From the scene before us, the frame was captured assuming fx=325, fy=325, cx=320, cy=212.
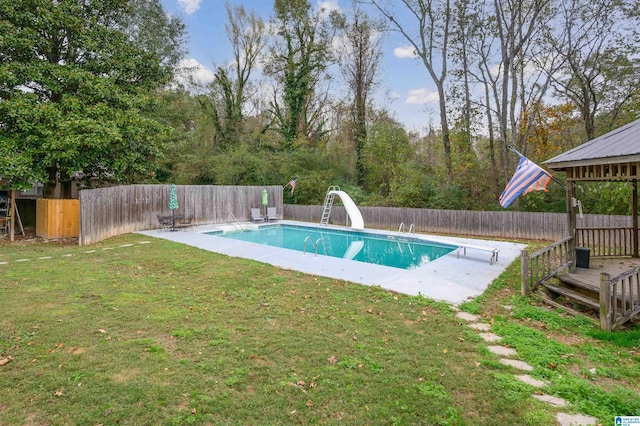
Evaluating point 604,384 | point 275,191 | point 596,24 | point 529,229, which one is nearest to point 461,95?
point 596,24

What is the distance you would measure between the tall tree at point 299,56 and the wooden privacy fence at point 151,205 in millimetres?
6093

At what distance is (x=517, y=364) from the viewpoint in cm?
323

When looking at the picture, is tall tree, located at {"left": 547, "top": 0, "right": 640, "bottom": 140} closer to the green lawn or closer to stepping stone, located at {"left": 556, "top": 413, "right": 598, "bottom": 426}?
the green lawn

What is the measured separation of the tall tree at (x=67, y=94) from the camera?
9.73 metres

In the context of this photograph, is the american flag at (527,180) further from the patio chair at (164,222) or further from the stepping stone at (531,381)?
the patio chair at (164,222)

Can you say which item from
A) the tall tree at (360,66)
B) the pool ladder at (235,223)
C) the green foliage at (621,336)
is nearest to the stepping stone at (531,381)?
the green foliage at (621,336)

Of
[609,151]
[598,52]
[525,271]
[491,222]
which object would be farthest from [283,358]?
[598,52]

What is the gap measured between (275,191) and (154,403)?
15656mm

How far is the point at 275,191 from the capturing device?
58.7ft

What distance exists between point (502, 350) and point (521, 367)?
350 mm

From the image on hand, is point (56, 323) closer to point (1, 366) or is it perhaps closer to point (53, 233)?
point (1, 366)

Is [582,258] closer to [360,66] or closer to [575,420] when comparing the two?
[575,420]

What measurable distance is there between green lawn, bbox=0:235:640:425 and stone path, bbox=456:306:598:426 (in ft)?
0.25

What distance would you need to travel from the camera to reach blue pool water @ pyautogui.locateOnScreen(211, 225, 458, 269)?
938 centimetres
